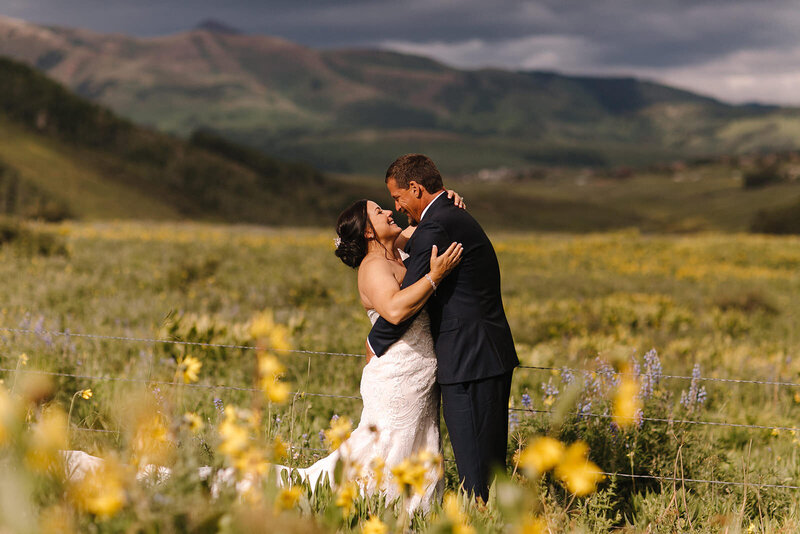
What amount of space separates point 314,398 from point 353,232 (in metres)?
2.65

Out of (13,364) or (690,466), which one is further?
(13,364)

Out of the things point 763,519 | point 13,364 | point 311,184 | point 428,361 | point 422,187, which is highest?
point 311,184

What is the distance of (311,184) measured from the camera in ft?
408

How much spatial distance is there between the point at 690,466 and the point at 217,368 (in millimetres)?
4630

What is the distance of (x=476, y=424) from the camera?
12.2ft

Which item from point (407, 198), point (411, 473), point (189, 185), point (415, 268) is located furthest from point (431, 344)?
point (189, 185)

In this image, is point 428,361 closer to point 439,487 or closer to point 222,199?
point 439,487

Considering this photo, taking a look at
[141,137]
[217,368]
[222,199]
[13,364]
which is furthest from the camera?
[141,137]

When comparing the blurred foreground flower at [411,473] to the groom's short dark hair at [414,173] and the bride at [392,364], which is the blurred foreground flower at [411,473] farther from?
the groom's short dark hair at [414,173]

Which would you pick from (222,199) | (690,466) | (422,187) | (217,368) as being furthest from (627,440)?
(222,199)

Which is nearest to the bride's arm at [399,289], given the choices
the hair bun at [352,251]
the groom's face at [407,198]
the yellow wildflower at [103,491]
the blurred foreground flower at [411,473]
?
the hair bun at [352,251]

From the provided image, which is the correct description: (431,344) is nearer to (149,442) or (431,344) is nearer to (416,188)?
(416,188)

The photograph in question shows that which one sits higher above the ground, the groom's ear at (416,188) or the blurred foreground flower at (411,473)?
the groom's ear at (416,188)

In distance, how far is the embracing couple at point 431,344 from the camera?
362cm
